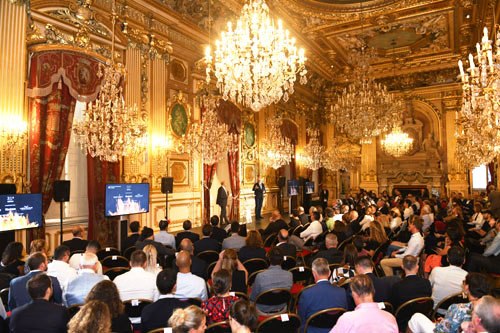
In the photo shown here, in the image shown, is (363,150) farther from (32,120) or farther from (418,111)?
(32,120)

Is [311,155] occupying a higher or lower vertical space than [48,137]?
higher

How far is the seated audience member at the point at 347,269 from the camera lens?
4207 mm

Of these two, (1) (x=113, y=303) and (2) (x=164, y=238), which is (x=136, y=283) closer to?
(1) (x=113, y=303)

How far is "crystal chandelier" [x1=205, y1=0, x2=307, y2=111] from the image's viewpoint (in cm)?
589

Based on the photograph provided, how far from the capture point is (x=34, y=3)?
7.01 meters

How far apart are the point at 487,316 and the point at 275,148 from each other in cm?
1200

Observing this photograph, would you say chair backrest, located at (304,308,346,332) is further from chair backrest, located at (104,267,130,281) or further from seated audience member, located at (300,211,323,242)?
seated audience member, located at (300,211,323,242)

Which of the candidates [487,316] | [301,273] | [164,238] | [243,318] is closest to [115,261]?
[164,238]

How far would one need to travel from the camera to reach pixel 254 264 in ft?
16.4

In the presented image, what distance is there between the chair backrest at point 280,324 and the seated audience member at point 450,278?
185cm

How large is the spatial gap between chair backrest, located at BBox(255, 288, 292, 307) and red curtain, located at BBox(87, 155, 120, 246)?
5.92 m

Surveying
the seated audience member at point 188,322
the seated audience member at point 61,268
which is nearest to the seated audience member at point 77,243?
the seated audience member at point 61,268

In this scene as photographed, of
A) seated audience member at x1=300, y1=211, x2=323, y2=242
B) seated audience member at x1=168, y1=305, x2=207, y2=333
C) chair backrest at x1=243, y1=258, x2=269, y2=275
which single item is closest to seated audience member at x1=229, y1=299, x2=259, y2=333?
seated audience member at x1=168, y1=305, x2=207, y2=333

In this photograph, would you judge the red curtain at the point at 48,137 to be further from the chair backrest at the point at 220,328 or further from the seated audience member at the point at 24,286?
the chair backrest at the point at 220,328
